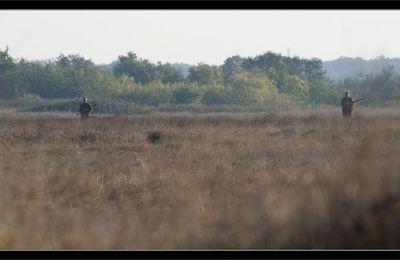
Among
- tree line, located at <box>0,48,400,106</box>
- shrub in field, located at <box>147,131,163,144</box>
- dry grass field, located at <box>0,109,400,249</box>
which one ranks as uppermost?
dry grass field, located at <box>0,109,400,249</box>

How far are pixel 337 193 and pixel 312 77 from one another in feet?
268

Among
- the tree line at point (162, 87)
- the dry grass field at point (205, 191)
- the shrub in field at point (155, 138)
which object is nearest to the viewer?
the dry grass field at point (205, 191)

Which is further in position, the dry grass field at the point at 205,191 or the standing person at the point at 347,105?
the standing person at the point at 347,105

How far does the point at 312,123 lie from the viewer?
27328 mm

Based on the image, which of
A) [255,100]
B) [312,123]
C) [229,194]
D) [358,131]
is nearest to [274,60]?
[255,100]

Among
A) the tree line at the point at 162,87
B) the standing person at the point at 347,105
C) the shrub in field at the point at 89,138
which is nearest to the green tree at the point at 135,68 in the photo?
the tree line at the point at 162,87

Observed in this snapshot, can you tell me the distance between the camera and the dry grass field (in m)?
5.88

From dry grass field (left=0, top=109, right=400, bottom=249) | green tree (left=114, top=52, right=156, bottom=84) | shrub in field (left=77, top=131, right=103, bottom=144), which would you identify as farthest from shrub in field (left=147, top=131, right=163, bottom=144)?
green tree (left=114, top=52, right=156, bottom=84)

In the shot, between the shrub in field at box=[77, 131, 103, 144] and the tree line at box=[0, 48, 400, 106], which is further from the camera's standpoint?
the tree line at box=[0, 48, 400, 106]

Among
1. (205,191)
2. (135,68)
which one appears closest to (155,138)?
(205,191)

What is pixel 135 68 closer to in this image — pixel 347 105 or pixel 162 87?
pixel 162 87

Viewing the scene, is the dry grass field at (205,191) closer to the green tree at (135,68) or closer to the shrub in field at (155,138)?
the shrub in field at (155,138)

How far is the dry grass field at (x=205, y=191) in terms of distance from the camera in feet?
19.3

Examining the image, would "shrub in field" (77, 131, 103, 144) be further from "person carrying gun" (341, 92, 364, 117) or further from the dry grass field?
"person carrying gun" (341, 92, 364, 117)
